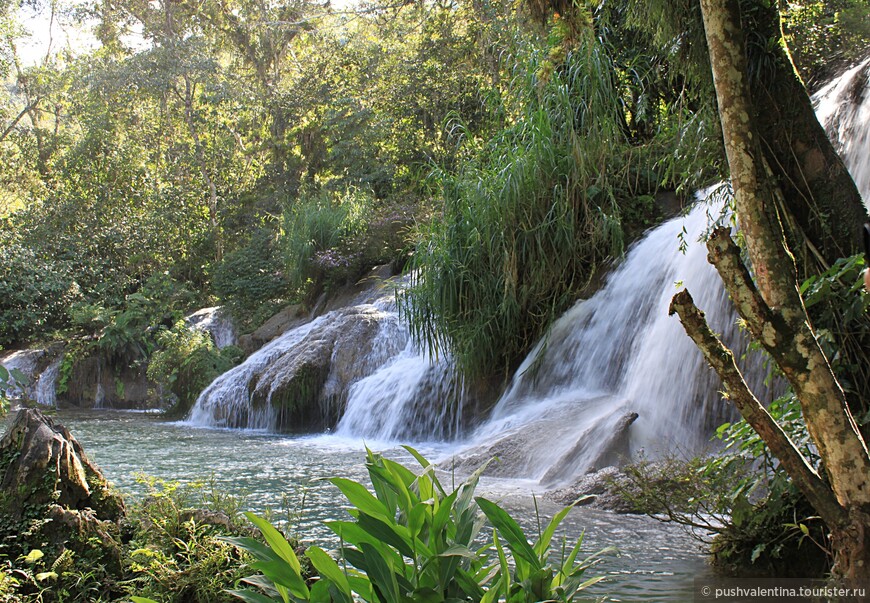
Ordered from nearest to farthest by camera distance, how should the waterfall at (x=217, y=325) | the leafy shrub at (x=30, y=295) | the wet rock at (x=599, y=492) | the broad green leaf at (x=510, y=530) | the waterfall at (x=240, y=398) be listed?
1. the broad green leaf at (x=510, y=530)
2. the wet rock at (x=599, y=492)
3. the waterfall at (x=240, y=398)
4. the waterfall at (x=217, y=325)
5. the leafy shrub at (x=30, y=295)

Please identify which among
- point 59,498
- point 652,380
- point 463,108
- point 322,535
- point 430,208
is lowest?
point 322,535

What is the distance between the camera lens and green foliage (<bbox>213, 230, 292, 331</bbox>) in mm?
17328

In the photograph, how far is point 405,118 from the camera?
18234 millimetres

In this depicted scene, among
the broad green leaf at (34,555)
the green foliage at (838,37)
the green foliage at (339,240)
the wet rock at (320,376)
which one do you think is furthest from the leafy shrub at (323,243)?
the broad green leaf at (34,555)

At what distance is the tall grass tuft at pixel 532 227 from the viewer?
8312mm

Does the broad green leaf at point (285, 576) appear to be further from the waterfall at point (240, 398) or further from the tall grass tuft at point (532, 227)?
the waterfall at point (240, 398)

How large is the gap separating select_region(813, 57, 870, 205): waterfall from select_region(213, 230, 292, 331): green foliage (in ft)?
38.6

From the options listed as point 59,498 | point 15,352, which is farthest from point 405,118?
point 59,498

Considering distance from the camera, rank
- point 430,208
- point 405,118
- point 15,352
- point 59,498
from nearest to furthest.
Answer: point 59,498 < point 430,208 < point 15,352 < point 405,118

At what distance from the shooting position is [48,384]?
1616cm

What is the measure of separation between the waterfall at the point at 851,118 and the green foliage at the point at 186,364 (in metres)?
10.4

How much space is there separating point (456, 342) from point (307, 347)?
376cm

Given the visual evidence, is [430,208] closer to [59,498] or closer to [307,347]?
[307,347]

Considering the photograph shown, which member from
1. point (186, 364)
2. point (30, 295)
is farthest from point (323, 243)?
point (30, 295)
